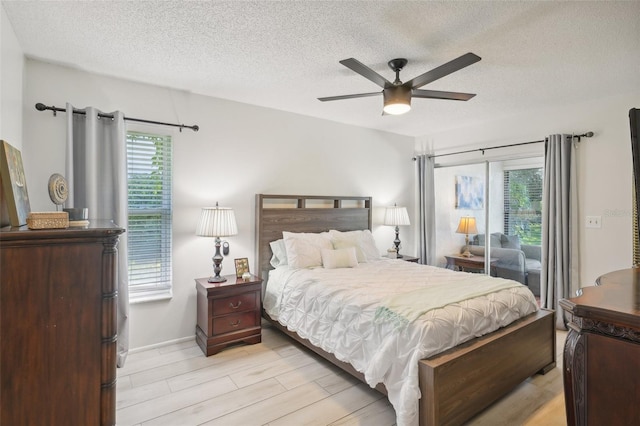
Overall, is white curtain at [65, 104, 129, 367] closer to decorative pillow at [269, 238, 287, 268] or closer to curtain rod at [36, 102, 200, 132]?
curtain rod at [36, 102, 200, 132]

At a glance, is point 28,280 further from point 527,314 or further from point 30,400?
point 527,314

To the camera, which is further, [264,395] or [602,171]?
[602,171]

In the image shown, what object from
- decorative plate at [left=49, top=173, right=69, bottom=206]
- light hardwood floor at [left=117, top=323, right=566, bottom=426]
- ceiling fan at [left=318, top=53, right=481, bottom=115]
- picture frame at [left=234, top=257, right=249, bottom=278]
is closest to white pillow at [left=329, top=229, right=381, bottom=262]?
picture frame at [left=234, top=257, right=249, bottom=278]

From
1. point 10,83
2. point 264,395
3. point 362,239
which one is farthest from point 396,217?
point 10,83

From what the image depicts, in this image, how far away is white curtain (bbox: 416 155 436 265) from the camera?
201 inches

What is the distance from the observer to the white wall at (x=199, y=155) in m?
2.65

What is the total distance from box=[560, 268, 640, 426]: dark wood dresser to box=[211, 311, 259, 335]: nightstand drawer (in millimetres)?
2644

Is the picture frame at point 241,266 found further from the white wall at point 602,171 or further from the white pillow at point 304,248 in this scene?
the white wall at point 602,171

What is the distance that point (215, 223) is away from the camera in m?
3.10

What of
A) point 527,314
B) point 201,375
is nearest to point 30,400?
point 201,375

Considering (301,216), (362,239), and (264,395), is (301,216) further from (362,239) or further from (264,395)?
(264,395)

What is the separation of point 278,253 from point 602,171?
369 cm

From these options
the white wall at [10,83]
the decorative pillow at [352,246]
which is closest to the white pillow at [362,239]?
the decorative pillow at [352,246]

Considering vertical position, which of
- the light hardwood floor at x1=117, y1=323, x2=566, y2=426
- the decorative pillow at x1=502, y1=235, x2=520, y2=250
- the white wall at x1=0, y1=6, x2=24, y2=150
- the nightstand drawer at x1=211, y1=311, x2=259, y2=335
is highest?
the white wall at x1=0, y1=6, x2=24, y2=150
